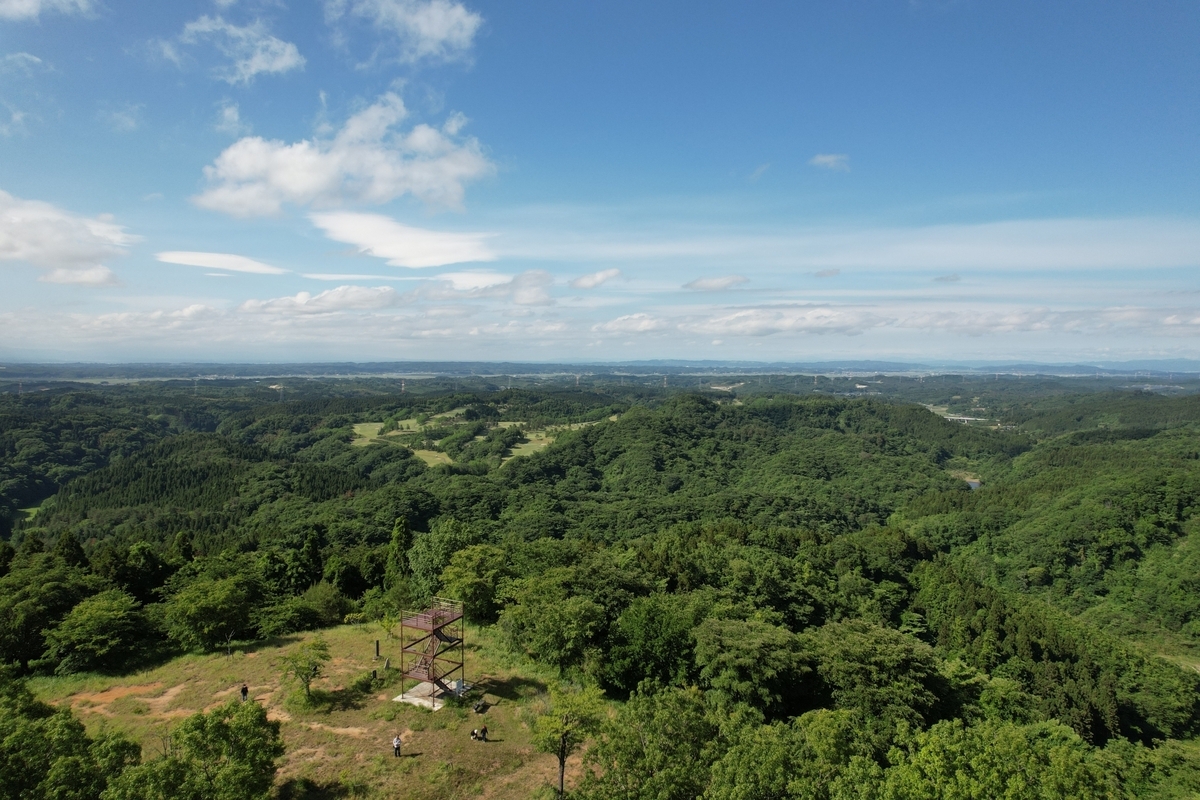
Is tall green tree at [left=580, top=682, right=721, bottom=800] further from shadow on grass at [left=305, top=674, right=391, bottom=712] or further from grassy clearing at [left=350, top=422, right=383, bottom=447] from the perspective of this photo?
grassy clearing at [left=350, top=422, right=383, bottom=447]

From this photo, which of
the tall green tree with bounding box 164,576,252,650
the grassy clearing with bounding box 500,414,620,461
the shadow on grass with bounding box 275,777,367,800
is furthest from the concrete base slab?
the grassy clearing with bounding box 500,414,620,461

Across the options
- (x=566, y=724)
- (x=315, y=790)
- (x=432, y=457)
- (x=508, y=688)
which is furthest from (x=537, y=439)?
(x=566, y=724)

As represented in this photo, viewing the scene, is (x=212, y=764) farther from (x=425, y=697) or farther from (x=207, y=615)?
(x=207, y=615)

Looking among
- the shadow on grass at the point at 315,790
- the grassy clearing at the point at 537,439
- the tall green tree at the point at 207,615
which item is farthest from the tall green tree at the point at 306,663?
the grassy clearing at the point at 537,439

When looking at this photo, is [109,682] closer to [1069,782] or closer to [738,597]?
[738,597]

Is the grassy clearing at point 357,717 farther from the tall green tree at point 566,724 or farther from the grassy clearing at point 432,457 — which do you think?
the grassy clearing at point 432,457

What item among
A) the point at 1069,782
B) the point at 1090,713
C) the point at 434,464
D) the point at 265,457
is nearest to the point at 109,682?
the point at 1069,782

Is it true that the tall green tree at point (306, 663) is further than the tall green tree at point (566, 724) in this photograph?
Yes
